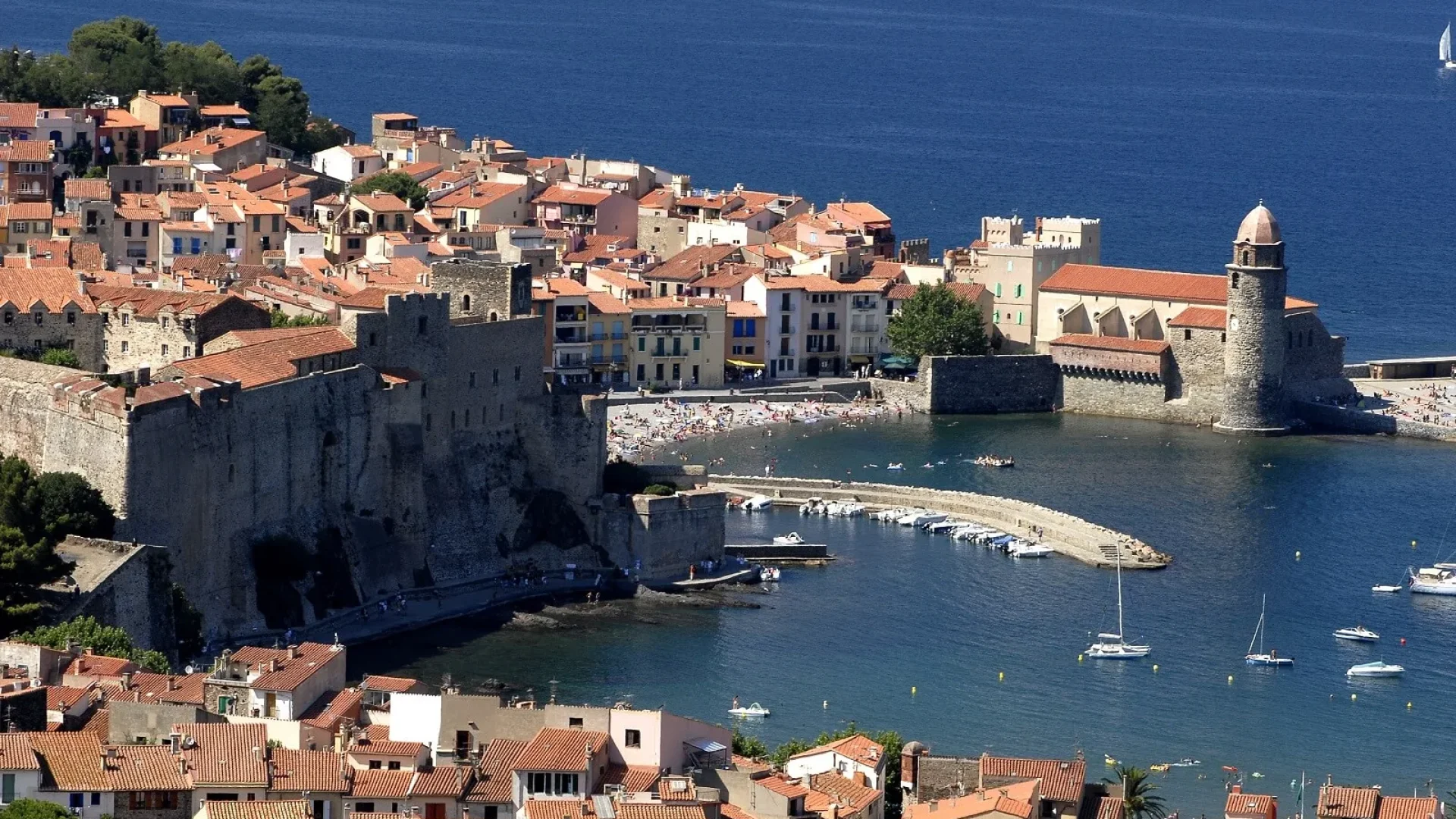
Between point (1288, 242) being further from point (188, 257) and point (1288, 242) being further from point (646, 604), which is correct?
point (646, 604)

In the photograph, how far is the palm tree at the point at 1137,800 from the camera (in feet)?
152

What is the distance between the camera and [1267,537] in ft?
265

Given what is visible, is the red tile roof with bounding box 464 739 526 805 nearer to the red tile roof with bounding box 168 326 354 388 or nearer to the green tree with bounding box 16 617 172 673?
the green tree with bounding box 16 617 172 673

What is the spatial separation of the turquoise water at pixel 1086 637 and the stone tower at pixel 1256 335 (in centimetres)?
565

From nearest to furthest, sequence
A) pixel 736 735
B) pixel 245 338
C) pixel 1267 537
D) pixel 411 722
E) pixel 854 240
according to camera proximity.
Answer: pixel 411 722 < pixel 736 735 < pixel 245 338 < pixel 1267 537 < pixel 854 240

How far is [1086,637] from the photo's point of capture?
229 feet

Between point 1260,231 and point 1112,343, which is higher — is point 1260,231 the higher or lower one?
the higher one

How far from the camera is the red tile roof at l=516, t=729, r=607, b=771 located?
141 ft

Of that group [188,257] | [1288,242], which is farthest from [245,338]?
[1288,242]

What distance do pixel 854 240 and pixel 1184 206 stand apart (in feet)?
166

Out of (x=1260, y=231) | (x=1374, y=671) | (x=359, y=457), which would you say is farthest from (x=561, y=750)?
(x=1260, y=231)

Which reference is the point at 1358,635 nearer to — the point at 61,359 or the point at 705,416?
the point at 705,416

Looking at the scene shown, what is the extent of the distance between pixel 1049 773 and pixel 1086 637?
995 inches

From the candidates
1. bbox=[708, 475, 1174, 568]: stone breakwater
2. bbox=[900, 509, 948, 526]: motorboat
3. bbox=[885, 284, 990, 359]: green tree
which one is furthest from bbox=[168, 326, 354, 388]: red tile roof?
bbox=[885, 284, 990, 359]: green tree
